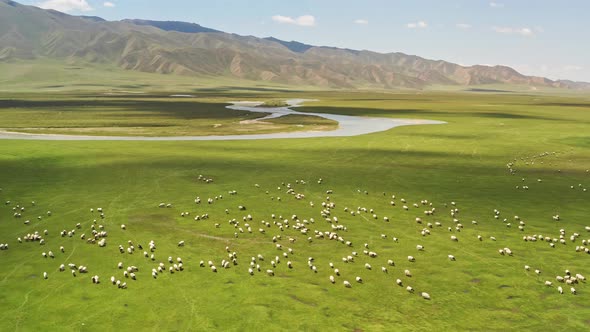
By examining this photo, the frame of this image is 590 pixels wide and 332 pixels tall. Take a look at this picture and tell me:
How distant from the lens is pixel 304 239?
96.1ft

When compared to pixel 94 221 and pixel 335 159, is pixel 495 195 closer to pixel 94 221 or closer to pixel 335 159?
pixel 335 159

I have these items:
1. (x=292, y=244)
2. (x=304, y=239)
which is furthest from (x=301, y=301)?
(x=304, y=239)

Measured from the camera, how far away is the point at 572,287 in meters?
22.5

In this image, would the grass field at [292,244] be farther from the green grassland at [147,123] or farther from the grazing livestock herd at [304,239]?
the green grassland at [147,123]

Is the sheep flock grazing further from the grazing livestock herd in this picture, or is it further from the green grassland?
the green grassland

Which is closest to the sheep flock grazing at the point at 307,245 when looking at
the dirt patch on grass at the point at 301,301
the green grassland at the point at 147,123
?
the dirt patch on grass at the point at 301,301

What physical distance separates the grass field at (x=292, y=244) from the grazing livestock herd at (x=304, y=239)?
0.66 ft

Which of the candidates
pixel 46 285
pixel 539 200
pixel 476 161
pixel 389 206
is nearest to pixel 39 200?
pixel 46 285

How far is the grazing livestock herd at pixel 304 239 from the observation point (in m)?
24.0

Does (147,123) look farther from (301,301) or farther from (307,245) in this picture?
(301,301)

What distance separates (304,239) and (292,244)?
1.22m

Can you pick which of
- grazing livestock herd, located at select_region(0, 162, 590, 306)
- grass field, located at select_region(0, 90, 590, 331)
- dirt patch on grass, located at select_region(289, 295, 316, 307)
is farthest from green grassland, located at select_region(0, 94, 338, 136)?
dirt patch on grass, located at select_region(289, 295, 316, 307)

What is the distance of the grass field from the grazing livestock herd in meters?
0.20

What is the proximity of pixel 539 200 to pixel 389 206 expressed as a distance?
1335 centimetres
